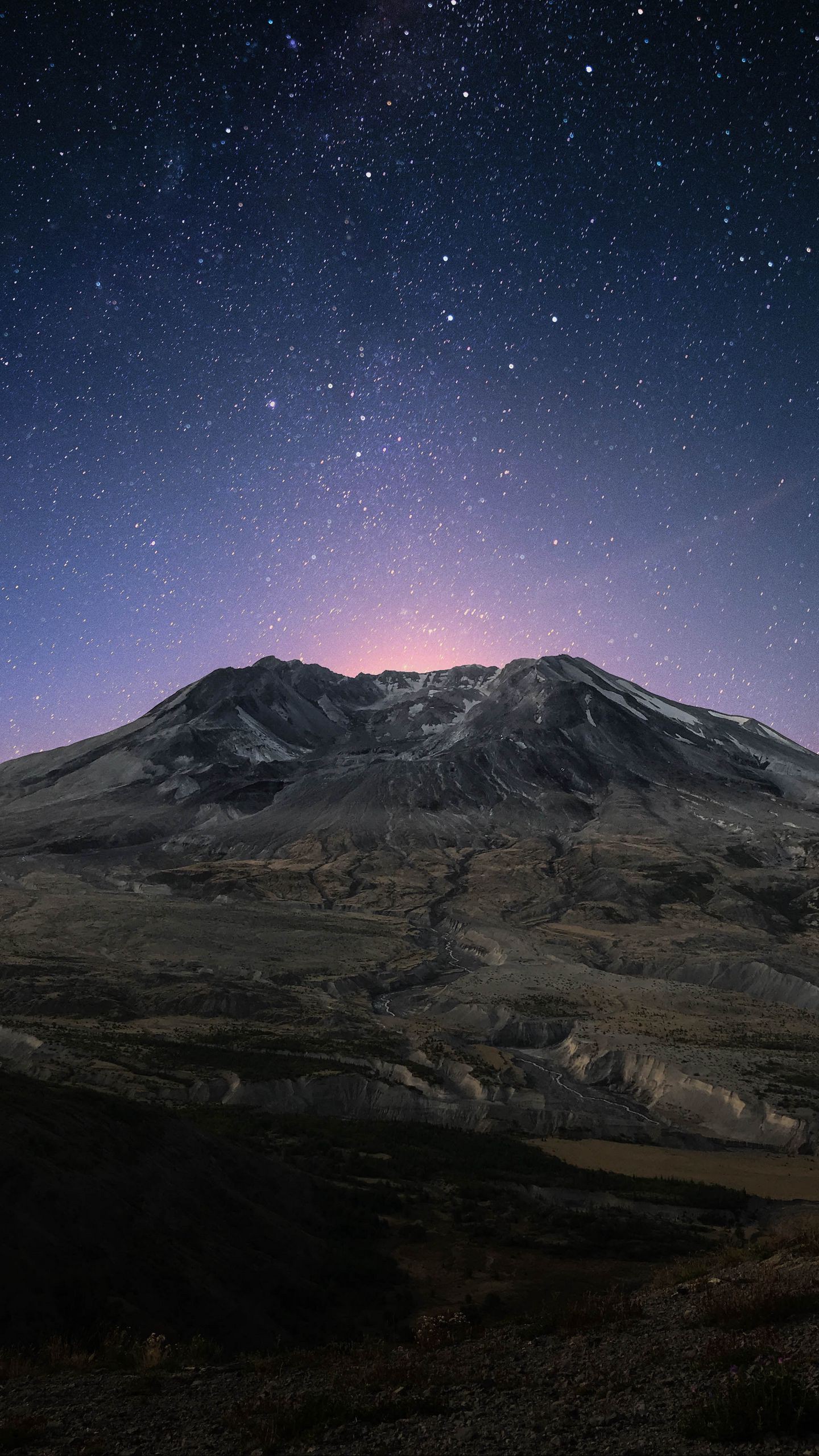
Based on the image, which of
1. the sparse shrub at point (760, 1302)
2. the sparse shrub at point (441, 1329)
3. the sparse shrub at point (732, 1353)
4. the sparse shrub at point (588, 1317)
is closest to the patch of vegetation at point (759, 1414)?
the sparse shrub at point (732, 1353)

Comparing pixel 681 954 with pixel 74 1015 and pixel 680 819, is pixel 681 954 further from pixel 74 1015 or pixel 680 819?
pixel 680 819

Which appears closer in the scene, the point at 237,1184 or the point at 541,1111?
the point at 237,1184

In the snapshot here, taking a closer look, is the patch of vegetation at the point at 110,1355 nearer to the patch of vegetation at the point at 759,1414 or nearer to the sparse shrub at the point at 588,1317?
the sparse shrub at the point at 588,1317

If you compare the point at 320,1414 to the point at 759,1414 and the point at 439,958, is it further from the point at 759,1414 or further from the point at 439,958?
the point at 439,958

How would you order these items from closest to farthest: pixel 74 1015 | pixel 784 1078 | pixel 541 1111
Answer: pixel 541 1111, pixel 784 1078, pixel 74 1015

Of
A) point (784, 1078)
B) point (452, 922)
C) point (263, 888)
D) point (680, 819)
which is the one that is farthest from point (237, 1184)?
point (680, 819)

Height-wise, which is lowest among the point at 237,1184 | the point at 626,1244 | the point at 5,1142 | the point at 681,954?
the point at 681,954

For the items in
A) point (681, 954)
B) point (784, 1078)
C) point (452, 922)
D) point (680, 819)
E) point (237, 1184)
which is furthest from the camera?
point (680, 819)
